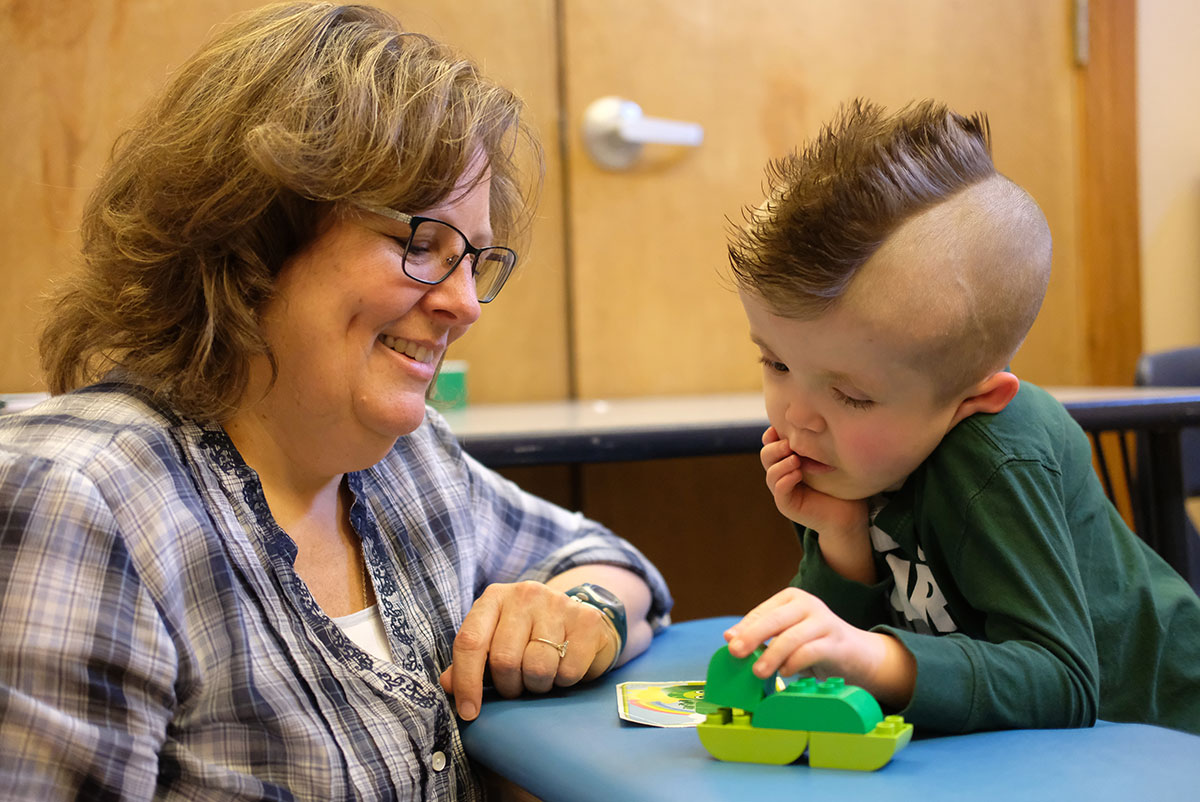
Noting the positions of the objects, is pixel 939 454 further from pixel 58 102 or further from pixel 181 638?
pixel 58 102

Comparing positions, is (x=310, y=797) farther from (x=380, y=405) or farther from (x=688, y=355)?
(x=688, y=355)

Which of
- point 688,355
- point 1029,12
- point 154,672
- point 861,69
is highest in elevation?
point 1029,12

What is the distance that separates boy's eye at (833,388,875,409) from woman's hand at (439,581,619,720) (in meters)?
0.36

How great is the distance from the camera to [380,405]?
101 centimetres

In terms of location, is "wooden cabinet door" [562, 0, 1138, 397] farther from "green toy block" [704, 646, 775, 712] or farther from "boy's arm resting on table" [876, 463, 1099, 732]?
"green toy block" [704, 646, 775, 712]

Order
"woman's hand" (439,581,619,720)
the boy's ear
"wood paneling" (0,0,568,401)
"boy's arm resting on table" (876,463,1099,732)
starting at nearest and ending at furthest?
"boy's arm resting on table" (876,463,1099,732) → the boy's ear → "woman's hand" (439,581,619,720) → "wood paneling" (0,0,568,401)

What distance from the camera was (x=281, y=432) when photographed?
3.43 feet

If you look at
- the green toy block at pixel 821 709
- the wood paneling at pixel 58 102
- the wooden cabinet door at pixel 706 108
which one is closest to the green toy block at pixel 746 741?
the green toy block at pixel 821 709

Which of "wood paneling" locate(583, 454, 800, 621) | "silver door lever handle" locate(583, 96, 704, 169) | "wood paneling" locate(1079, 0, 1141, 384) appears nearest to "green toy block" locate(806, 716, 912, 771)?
"wood paneling" locate(583, 454, 800, 621)

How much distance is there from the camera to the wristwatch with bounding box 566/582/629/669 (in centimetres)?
113

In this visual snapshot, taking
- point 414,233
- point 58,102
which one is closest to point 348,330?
point 414,233

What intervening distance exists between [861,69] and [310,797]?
107 inches

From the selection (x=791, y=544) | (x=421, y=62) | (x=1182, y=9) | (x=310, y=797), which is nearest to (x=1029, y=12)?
(x=1182, y=9)

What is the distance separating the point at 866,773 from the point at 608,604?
1.48ft
